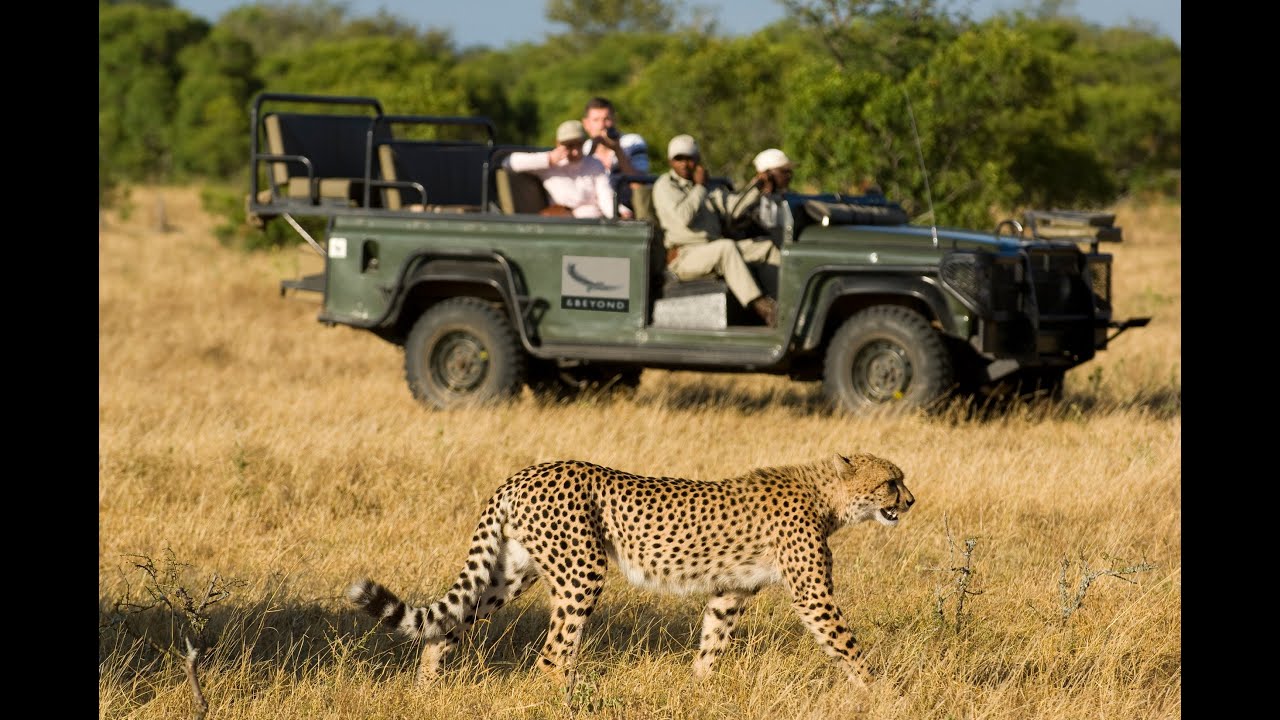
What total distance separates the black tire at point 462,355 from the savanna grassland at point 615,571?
240 mm

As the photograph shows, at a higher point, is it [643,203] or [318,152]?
[318,152]

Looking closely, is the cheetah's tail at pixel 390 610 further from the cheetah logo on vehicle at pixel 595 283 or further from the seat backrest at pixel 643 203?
the seat backrest at pixel 643 203

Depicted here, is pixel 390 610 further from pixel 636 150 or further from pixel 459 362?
pixel 636 150

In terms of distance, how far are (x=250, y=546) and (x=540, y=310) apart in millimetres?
3534

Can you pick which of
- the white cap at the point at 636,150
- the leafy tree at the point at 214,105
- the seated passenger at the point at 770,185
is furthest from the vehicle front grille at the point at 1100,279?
the leafy tree at the point at 214,105

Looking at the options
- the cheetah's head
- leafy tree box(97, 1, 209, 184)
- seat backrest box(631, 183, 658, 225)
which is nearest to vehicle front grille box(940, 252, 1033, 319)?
seat backrest box(631, 183, 658, 225)

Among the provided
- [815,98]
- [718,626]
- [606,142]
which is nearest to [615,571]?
[718,626]

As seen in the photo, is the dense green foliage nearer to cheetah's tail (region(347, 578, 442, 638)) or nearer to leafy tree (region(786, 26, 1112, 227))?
leafy tree (region(786, 26, 1112, 227))

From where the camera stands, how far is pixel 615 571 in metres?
6.02

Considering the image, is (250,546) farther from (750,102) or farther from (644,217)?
(750,102)

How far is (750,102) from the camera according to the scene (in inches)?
856

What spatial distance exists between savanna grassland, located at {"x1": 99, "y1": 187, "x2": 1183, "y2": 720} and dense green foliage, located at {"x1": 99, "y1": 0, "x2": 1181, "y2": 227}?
1862 millimetres

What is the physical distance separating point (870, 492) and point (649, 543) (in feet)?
2.10
